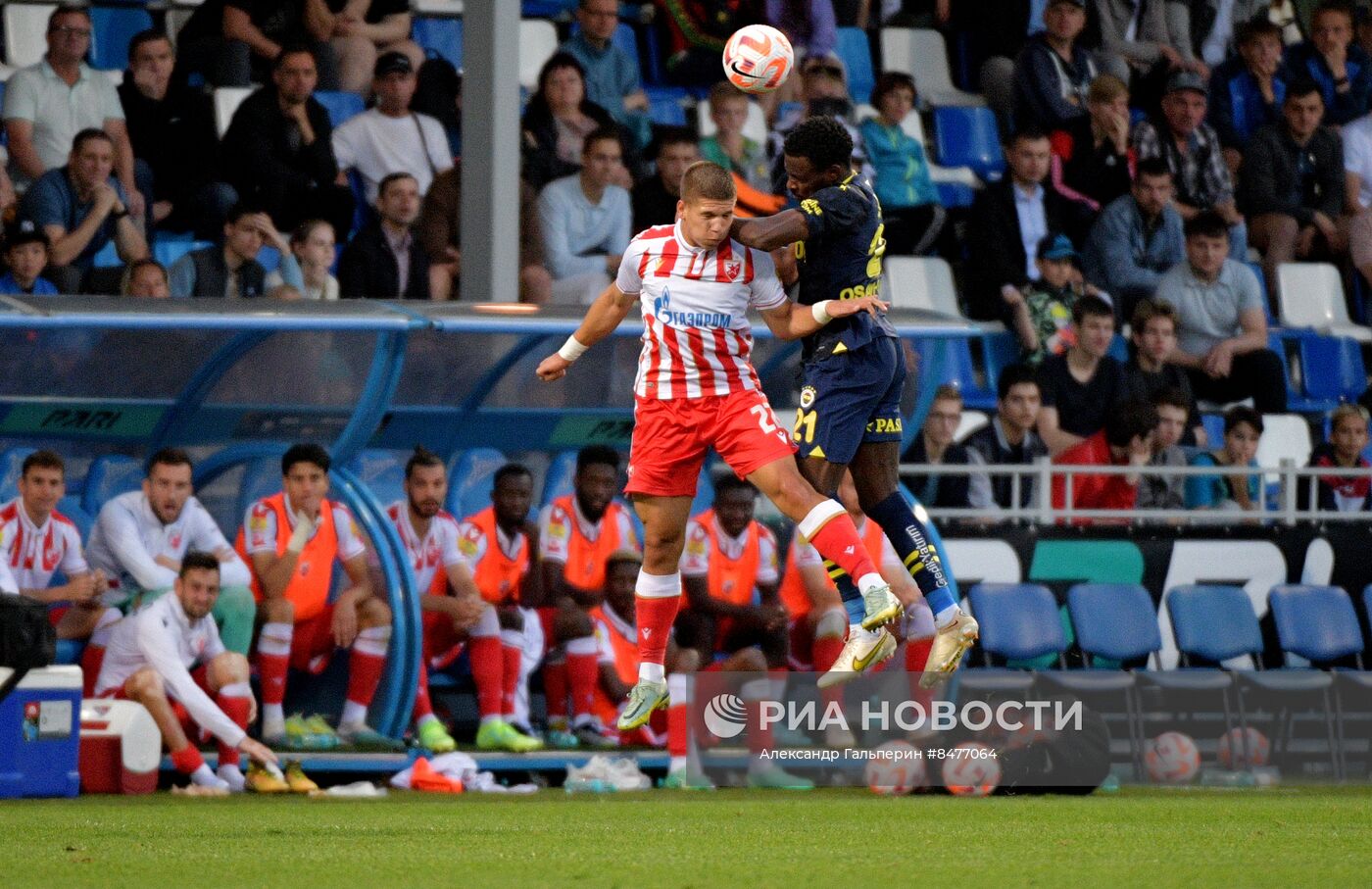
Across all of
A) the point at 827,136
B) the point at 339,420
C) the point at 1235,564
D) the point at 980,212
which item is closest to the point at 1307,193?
the point at 980,212

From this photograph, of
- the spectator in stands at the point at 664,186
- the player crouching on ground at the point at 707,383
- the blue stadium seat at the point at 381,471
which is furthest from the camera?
the spectator in stands at the point at 664,186

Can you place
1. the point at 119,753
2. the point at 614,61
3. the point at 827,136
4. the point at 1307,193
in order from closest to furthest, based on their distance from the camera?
the point at 827,136, the point at 119,753, the point at 614,61, the point at 1307,193

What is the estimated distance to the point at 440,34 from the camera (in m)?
15.0

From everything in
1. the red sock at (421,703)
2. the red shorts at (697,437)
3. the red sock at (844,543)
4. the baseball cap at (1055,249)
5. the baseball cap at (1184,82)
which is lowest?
the red sock at (421,703)

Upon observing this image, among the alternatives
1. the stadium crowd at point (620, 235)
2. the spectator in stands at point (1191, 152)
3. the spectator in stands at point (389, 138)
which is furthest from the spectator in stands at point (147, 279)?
the spectator in stands at point (1191, 152)

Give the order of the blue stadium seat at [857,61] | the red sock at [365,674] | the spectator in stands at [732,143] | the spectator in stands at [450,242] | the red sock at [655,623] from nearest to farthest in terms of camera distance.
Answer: the red sock at [655,623] → the red sock at [365,674] → the spectator in stands at [450,242] → the spectator in stands at [732,143] → the blue stadium seat at [857,61]

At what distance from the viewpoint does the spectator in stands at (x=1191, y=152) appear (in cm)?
1603

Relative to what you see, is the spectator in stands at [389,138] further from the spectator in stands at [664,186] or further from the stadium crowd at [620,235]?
the spectator in stands at [664,186]

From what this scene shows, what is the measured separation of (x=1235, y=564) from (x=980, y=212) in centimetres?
332

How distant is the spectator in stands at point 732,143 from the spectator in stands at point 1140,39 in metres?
3.64

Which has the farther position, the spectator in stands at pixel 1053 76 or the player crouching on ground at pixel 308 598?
the spectator in stands at pixel 1053 76

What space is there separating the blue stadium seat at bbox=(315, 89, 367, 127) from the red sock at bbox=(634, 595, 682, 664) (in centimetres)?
667

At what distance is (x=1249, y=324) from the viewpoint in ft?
49.4

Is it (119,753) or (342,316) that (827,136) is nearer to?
(342,316)
